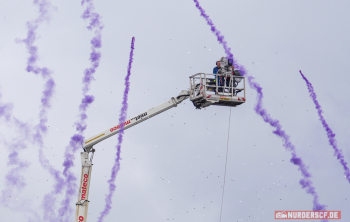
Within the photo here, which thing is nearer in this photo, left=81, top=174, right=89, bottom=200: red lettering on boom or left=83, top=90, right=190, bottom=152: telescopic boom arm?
left=81, top=174, right=89, bottom=200: red lettering on boom

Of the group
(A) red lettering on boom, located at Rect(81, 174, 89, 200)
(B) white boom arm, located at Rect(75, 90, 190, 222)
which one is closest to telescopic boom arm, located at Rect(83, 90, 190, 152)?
(B) white boom arm, located at Rect(75, 90, 190, 222)

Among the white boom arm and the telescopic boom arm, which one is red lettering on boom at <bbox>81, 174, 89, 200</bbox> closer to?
the white boom arm

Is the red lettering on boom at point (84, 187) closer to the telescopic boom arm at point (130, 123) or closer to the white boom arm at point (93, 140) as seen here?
the white boom arm at point (93, 140)

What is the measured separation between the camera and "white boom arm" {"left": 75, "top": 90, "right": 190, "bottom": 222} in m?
45.4

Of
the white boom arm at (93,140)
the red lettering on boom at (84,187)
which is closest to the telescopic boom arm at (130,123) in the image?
the white boom arm at (93,140)

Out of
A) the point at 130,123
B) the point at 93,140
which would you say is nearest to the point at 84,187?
the point at 93,140

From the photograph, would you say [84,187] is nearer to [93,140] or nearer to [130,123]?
[93,140]

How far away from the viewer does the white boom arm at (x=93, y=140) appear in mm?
45438

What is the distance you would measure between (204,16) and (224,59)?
Result: 36.3 feet

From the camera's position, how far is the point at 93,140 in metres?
46.3

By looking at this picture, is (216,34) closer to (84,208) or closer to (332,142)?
(332,142)

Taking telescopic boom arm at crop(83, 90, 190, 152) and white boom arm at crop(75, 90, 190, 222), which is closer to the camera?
white boom arm at crop(75, 90, 190, 222)

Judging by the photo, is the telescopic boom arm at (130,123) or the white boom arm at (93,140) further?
the telescopic boom arm at (130,123)

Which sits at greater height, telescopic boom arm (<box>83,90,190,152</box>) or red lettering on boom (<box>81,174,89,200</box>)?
telescopic boom arm (<box>83,90,190,152</box>)
